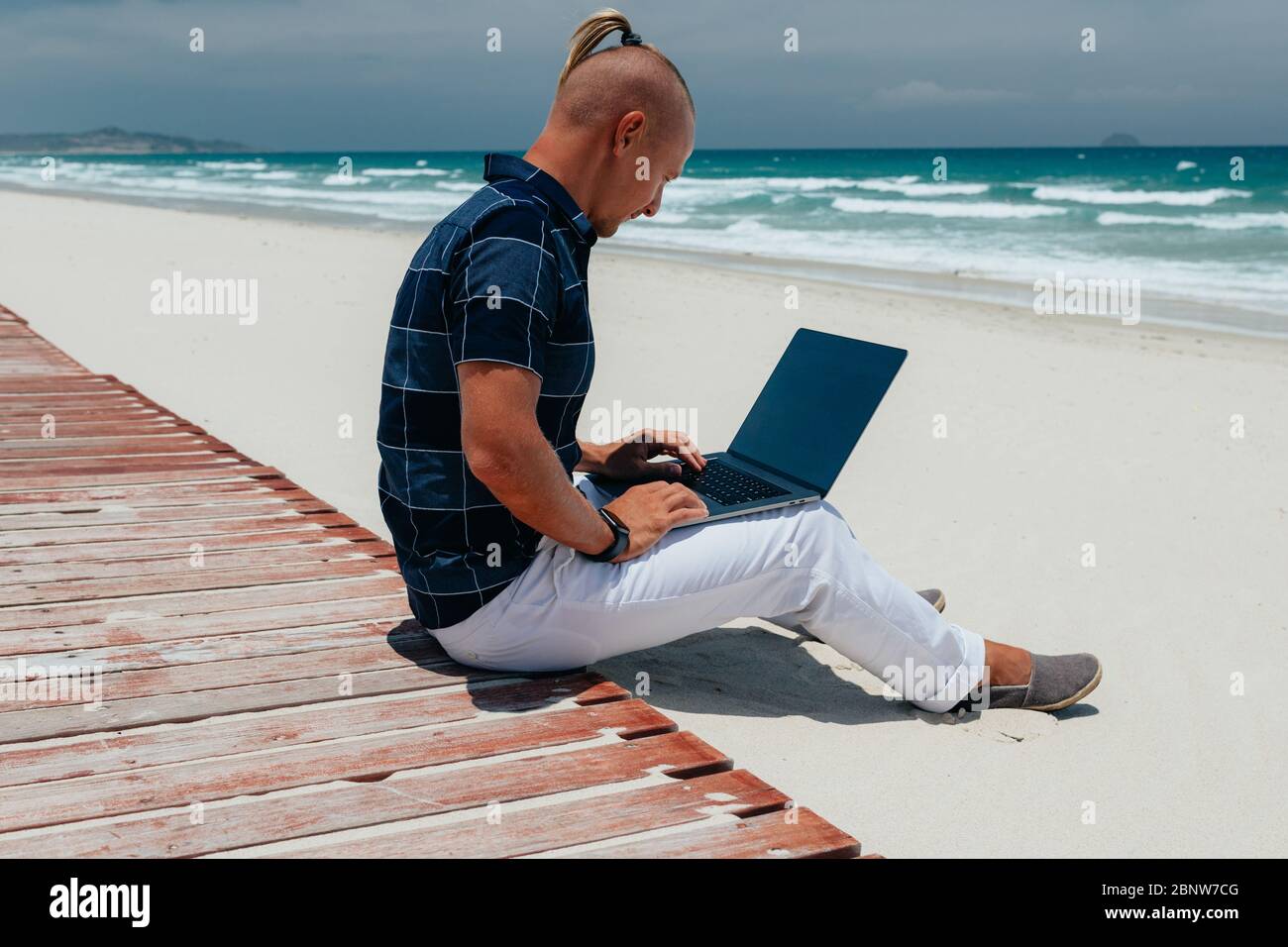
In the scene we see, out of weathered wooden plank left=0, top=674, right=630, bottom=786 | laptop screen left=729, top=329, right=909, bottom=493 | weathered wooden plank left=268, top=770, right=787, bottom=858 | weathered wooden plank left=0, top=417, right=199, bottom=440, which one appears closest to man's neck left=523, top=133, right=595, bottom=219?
laptop screen left=729, top=329, right=909, bottom=493

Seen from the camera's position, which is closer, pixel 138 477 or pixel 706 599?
pixel 706 599

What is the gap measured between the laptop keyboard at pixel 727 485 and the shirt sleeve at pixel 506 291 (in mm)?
776

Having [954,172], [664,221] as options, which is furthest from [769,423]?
[954,172]

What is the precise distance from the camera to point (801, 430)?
3.06 m

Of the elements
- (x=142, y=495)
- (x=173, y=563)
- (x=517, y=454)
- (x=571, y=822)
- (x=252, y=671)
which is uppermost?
(x=517, y=454)

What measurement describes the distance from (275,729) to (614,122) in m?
1.43

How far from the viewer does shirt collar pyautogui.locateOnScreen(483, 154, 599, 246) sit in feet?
7.75

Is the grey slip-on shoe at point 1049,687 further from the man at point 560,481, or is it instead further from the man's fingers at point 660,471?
the man's fingers at point 660,471

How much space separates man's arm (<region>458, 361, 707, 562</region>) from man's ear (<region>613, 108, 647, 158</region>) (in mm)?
538

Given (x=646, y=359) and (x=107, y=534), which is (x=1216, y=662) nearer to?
(x=107, y=534)

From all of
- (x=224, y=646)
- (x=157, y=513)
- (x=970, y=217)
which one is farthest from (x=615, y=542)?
(x=970, y=217)

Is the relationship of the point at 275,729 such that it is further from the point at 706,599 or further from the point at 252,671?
the point at 706,599

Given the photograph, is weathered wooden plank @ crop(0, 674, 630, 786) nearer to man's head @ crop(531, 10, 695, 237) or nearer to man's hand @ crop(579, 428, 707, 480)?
man's hand @ crop(579, 428, 707, 480)

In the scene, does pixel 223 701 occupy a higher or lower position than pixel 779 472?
lower
